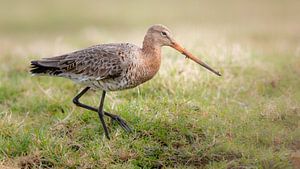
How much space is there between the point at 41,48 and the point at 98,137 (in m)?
5.04

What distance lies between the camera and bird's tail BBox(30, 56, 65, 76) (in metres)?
7.27

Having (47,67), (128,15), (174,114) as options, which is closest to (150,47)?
(174,114)

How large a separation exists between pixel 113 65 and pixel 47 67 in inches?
33.0

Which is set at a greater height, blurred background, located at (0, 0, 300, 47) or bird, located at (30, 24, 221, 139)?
blurred background, located at (0, 0, 300, 47)

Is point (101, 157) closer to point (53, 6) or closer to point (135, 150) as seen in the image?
point (135, 150)

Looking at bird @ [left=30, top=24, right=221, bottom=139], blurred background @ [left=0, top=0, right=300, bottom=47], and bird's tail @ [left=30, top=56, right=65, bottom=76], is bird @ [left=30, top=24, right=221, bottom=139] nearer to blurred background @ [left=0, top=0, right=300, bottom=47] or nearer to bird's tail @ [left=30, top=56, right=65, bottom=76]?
bird's tail @ [left=30, top=56, right=65, bottom=76]

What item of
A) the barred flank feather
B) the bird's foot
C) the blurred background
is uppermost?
the blurred background

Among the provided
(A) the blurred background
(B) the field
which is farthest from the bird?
(A) the blurred background

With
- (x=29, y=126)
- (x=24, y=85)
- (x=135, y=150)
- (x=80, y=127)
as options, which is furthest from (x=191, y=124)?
(x=24, y=85)

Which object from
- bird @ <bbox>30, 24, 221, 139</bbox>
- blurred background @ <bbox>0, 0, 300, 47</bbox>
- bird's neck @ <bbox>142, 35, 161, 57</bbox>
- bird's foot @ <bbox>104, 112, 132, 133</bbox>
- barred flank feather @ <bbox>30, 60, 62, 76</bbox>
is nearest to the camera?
bird's foot @ <bbox>104, 112, 132, 133</bbox>

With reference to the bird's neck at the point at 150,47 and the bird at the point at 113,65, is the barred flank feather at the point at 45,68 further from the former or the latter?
A: the bird's neck at the point at 150,47

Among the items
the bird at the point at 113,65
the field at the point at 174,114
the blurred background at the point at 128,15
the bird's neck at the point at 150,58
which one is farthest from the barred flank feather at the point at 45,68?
the blurred background at the point at 128,15

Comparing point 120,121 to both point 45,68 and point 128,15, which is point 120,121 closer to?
point 45,68

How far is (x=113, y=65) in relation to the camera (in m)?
6.97
